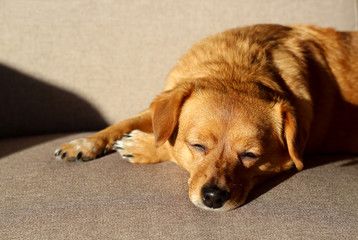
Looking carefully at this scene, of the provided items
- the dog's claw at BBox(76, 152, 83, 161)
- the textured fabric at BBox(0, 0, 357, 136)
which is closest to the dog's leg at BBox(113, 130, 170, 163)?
the dog's claw at BBox(76, 152, 83, 161)

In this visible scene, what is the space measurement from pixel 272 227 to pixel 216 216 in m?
0.29

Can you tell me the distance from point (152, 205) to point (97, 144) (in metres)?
0.86

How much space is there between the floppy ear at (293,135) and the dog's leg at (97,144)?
1.10m

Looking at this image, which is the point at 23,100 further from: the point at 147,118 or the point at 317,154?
the point at 317,154

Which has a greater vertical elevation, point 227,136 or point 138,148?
point 227,136

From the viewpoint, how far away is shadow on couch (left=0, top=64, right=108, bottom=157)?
3.29 metres

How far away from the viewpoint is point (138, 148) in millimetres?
2551

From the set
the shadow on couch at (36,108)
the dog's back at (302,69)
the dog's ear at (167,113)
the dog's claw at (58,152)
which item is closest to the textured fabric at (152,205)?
the dog's claw at (58,152)

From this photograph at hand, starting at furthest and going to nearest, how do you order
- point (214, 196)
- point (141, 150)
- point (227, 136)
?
point (141, 150)
point (227, 136)
point (214, 196)

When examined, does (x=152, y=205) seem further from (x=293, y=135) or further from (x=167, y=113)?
(x=293, y=135)

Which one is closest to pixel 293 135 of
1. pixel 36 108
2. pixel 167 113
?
Answer: pixel 167 113

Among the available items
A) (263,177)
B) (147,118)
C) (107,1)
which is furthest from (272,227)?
(107,1)

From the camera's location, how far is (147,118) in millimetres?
2916

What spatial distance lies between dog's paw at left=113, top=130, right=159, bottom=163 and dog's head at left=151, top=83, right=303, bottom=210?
24cm
